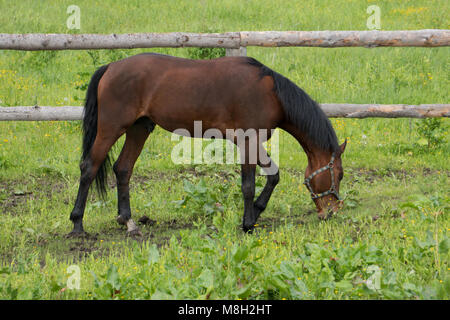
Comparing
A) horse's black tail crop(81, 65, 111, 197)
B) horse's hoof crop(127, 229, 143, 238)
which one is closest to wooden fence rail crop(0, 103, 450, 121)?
horse's black tail crop(81, 65, 111, 197)

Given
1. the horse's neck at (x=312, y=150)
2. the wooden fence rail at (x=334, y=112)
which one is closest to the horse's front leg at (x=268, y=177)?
the horse's neck at (x=312, y=150)

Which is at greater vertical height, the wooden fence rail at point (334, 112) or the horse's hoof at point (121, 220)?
the wooden fence rail at point (334, 112)

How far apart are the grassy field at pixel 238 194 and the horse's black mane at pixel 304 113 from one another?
0.83 meters

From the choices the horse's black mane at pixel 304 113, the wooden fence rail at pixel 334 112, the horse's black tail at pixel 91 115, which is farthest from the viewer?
the wooden fence rail at pixel 334 112

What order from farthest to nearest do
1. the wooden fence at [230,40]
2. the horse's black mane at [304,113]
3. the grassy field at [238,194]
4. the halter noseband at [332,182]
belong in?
the wooden fence at [230,40] < the halter noseband at [332,182] < the horse's black mane at [304,113] < the grassy field at [238,194]

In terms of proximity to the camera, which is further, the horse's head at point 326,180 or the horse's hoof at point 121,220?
the horse's hoof at point 121,220

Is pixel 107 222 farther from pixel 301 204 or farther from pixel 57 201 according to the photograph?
pixel 301 204

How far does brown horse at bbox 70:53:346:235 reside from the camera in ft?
18.6

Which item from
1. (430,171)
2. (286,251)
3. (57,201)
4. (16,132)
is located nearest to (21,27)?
(16,132)

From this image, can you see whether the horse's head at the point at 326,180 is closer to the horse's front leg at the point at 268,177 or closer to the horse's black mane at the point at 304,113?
the horse's black mane at the point at 304,113

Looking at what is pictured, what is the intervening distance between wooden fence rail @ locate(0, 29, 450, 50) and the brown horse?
1351mm

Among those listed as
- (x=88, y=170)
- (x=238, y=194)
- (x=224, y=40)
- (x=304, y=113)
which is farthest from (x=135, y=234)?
(x=224, y=40)

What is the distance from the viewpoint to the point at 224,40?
716cm

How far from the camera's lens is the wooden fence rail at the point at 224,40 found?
280 inches
